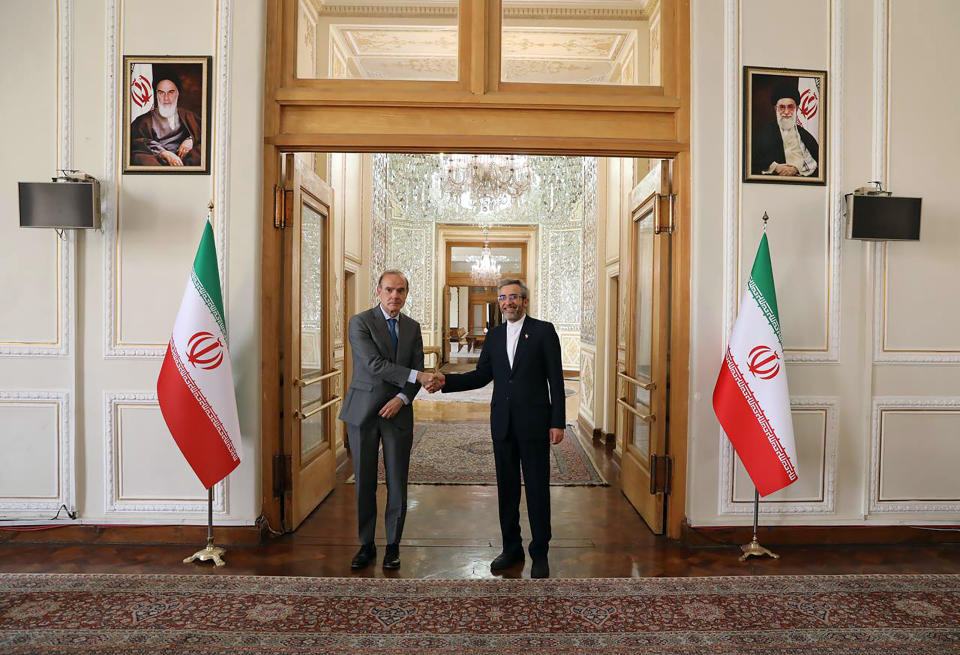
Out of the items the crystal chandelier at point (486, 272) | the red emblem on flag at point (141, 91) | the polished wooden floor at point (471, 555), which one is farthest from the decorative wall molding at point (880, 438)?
the crystal chandelier at point (486, 272)

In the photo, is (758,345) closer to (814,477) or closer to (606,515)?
(814,477)

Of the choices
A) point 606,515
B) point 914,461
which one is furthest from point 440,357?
point 914,461

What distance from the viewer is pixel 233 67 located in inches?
144

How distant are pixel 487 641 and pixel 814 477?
2.48 metres

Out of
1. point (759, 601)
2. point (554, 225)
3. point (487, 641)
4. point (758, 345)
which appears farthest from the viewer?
point (554, 225)

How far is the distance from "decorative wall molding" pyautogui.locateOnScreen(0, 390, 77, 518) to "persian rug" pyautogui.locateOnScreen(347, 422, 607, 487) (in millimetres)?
2177

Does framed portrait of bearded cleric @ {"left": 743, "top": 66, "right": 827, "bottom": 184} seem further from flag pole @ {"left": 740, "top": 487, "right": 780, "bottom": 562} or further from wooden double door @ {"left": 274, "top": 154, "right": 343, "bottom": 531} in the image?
wooden double door @ {"left": 274, "top": 154, "right": 343, "bottom": 531}

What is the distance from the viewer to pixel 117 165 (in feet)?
12.1

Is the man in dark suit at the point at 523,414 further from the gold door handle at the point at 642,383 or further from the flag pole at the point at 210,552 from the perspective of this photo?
the flag pole at the point at 210,552

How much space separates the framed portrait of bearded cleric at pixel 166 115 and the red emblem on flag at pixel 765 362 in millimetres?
3514

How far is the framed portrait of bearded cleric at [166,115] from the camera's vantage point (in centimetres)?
367

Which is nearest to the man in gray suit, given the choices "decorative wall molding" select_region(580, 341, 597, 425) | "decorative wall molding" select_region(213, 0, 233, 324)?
"decorative wall molding" select_region(213, 0, 233, 324)

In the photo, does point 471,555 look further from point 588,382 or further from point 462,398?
point 462,398

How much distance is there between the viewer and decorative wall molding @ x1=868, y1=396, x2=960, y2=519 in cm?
382
